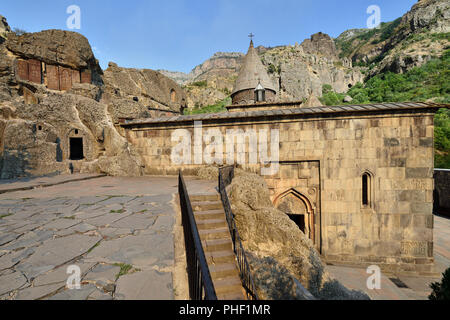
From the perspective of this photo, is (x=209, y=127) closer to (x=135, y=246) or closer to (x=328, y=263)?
(x=135, y=246)

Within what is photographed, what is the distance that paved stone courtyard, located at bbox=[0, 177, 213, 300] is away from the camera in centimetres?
176

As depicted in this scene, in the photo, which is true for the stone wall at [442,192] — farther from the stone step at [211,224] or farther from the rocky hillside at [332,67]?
the rocky hillside at [332,67]

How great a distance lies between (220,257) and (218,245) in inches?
8.8

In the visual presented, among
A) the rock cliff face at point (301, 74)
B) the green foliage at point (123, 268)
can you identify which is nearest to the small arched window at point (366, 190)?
the green foliage at point (123, 268)

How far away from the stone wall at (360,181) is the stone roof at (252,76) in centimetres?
1120

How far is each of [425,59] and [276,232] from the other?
200ft

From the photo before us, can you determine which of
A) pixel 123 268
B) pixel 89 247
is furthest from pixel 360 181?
pixel 89 247

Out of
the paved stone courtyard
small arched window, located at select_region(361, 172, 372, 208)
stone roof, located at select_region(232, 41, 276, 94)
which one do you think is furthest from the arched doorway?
stone roof, located at select_region(232, 41, 276, 94)

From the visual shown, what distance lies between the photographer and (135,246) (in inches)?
101

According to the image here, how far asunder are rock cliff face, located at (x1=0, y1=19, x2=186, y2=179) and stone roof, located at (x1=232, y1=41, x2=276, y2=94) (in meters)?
10.1

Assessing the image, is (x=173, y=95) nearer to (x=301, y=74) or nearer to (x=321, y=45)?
(x=301, y=74)

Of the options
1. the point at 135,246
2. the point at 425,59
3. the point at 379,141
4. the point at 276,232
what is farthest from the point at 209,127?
the point at 425,59

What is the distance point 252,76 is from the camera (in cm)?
1695

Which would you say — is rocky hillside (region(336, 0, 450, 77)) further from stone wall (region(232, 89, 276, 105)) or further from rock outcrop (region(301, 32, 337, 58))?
stone wall (region(232, 89, 276, 105))
